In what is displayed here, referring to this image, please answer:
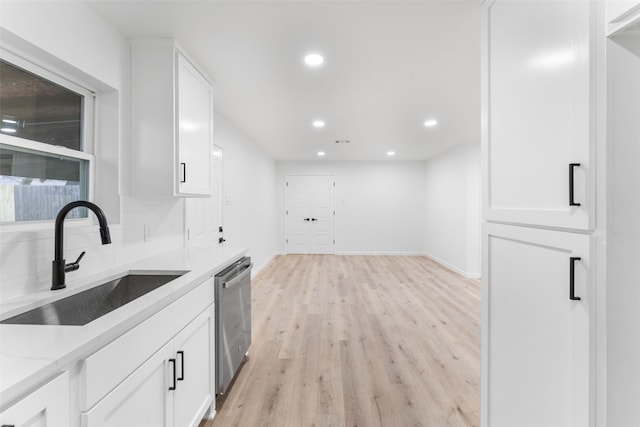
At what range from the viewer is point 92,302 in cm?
152

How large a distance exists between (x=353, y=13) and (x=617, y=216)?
166cm

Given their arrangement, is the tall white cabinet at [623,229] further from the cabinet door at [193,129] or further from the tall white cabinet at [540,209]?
the cabinet door at [193,129]

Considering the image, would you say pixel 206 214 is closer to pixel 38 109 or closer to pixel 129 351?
pixel 38 109

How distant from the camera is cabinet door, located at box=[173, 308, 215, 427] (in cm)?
139

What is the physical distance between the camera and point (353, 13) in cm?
177

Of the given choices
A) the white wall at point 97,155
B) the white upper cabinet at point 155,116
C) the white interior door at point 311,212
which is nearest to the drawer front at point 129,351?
the white wall at point 97,155

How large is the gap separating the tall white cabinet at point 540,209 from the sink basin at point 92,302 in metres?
1.69

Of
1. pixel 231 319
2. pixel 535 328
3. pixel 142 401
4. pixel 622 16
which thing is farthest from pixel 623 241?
pixel 231 319

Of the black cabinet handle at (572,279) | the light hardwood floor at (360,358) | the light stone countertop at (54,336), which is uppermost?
the black cabinet handle at (572,279)

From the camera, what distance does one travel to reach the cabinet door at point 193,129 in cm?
212

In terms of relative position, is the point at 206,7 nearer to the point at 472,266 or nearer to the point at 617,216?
the point at 617,216

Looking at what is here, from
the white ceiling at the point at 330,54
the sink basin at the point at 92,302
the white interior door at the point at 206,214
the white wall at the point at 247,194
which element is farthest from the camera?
the white wall at the point at 247,194

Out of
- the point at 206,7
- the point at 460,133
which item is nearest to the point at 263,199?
the point at 460,133

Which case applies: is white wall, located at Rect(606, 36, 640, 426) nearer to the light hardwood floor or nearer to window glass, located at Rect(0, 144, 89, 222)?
the light hardwood floor
